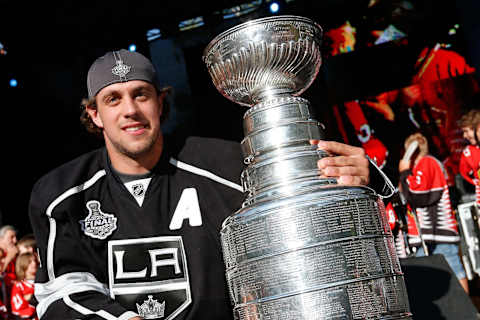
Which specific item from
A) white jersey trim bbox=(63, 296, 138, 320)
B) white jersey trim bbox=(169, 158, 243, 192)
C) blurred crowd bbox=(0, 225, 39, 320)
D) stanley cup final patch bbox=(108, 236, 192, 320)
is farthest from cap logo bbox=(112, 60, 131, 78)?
blurred crowd bbox=(0, 225, 39, 320)

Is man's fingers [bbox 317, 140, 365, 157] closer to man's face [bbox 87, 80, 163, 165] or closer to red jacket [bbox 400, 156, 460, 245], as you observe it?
man's face [bbox 87, 80, 163, 165]

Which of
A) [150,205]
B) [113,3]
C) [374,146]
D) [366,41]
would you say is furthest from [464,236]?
[150,205]

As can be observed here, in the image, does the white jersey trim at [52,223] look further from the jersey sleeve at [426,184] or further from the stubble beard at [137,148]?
the jersey sleeve at [426,184]

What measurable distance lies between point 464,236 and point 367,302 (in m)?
5.15

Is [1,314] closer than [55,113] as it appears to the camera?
Yes

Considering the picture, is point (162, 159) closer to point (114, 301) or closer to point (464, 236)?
point (114, 301)

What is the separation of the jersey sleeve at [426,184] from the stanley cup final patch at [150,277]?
3.27 m

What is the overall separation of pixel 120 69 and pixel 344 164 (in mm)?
698

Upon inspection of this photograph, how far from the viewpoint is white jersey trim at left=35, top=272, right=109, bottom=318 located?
4.31 feet

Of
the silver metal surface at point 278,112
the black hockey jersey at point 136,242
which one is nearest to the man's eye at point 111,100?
the black hockey jersey at point 136,242

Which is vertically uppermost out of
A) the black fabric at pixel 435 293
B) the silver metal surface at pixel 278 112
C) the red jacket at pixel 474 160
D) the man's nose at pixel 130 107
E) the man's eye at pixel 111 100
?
the red jacket at pixel 474 160

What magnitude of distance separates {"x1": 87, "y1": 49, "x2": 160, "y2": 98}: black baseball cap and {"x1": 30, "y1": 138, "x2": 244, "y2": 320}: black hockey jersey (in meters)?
0.27

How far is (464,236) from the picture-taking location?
5543mm

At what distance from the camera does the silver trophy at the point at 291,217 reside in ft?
2.99
